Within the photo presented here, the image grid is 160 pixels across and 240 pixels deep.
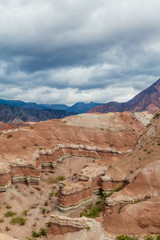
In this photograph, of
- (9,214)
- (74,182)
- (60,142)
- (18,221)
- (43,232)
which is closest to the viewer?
(43,232)

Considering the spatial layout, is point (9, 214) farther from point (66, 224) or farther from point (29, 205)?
point (66, 224)

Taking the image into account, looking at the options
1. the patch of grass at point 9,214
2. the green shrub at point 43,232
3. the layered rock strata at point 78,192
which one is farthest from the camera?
the layered rock strata at point 78,192

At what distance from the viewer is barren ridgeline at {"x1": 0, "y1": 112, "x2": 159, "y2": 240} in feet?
58.3

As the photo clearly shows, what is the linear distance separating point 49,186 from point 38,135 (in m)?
13.6

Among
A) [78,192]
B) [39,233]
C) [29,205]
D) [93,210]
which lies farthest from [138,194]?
[29,205]

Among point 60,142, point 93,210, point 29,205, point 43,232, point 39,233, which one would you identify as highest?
point 60,142

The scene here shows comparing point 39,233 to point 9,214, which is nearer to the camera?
point 39,233

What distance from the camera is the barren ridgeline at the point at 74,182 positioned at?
17781 millimetres

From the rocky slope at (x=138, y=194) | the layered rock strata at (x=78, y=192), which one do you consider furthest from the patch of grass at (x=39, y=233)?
the rocky slope at (x=138, y=194)

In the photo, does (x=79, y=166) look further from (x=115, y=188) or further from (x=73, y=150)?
(x=115, y=188)

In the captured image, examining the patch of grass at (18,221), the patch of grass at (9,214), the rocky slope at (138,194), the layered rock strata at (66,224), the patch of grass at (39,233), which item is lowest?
the patch of grass at (39,233)

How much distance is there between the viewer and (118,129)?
4978cm

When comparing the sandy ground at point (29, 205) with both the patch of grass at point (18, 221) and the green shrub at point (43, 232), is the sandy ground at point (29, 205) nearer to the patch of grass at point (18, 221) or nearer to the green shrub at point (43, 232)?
the patch of grass at point (18, 221)

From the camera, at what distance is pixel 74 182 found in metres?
32.6
